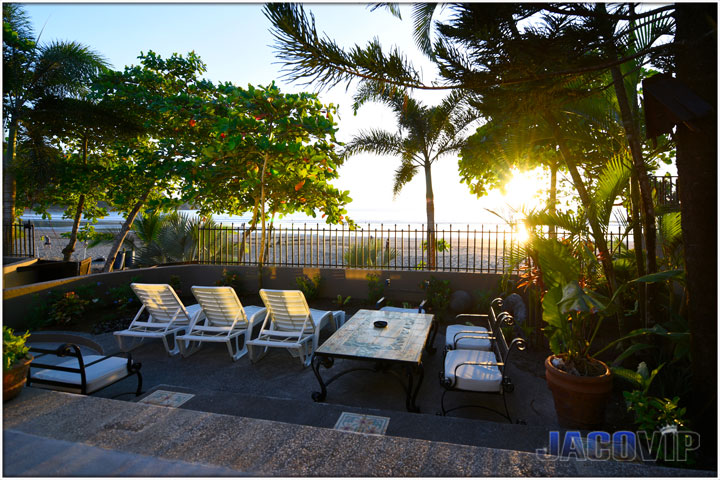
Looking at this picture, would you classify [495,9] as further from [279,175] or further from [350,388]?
[279,175]

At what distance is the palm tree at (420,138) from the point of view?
1202 cm

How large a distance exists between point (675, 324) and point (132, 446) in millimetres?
4983

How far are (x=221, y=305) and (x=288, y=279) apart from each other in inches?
148

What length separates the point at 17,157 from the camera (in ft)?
32.4

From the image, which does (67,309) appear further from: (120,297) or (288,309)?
(288,309)

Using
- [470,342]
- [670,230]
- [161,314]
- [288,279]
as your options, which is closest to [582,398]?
[470,342]

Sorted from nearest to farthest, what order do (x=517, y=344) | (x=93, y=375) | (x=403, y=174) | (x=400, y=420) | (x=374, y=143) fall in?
(x=400, y=420) → (x=93, y=375) → (x=517, y=344) → (x=374, y=143) → (x=403, y=174)

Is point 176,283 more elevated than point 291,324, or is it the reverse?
point 176,283

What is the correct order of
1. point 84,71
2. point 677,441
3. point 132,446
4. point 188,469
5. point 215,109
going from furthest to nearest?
point 84,71
point 215,109
point 677,441
point 132,446
point 188,469

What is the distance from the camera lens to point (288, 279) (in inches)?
360

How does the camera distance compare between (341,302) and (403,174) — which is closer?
(341,302)

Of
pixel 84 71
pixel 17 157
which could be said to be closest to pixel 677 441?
pixel 84 71

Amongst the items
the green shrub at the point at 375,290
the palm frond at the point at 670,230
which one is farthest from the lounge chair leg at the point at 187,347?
the palm frond at the point at 670,230

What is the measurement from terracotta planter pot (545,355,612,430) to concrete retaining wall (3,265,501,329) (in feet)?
15.7
